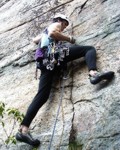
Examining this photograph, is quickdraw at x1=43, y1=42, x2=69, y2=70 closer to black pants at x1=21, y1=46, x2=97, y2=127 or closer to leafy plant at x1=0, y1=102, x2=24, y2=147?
black pants at x1=21, y1=46, x2=97, y2=127

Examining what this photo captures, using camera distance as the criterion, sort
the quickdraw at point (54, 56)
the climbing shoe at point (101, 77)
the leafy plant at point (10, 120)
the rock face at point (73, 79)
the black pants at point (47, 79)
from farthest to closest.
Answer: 1. the quickdraw at point (54, 56)
2. the leafy plant at point (10, 120)
3. the black pants at point (47, 79)
4. the climbing shoe at point (101, 77)
5. the rock face at point (73, 79)

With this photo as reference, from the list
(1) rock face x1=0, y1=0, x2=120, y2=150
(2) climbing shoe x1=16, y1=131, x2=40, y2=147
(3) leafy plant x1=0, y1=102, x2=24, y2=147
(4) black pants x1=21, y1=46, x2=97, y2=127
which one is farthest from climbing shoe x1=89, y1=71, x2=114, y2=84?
(3) leafy plant x1=0, y1=102, x2=24, y2=147

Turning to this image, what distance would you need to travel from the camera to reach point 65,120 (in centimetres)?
645

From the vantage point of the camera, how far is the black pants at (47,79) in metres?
6.60

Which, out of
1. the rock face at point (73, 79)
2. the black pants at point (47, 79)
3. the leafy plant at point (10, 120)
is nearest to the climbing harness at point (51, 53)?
the black pants at point (47, 79)

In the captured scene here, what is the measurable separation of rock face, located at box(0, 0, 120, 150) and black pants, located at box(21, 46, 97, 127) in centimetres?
24

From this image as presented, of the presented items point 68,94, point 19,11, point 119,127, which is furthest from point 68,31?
point 119,127

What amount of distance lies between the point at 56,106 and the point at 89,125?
107 cm

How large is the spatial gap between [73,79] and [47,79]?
54 cm

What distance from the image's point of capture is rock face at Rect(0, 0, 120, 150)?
19.7 feet

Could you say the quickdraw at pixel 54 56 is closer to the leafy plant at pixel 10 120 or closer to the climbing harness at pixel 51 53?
the climbing harness at pixel 51 53

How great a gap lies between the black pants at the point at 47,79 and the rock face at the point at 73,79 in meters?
0.24

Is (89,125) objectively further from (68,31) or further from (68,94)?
(68,31)

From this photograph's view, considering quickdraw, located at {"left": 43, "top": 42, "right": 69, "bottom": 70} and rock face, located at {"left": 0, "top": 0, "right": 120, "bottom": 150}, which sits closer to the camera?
rock face, located at {"left": 0, "top": 0, "right": 120, "bottom": 150}
